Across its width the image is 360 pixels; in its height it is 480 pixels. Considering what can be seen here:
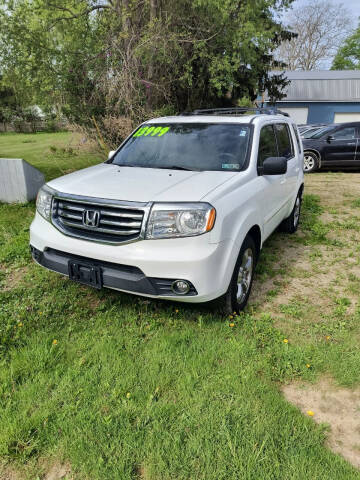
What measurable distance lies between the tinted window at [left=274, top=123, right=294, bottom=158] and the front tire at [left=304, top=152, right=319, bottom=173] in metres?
→ 7.36

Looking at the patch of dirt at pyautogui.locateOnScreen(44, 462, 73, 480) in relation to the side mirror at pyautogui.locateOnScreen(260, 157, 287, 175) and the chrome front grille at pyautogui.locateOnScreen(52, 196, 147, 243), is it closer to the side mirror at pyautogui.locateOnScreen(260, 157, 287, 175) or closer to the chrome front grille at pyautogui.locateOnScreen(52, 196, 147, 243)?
the chrome front grille at pyautogui.locateOnScreen(52, 196, 147, 243)

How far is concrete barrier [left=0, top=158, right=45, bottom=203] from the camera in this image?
21.1 ft

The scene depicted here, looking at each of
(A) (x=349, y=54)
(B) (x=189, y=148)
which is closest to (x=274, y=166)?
(B) (x=189, y=148)

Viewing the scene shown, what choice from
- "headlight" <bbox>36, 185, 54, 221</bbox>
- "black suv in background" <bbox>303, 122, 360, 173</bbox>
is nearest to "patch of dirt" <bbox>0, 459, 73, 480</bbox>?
"headlight" <bbox>36, 185, 54, 221</bbox>

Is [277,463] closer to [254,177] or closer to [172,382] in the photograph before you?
[172,382]

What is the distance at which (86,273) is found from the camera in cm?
286

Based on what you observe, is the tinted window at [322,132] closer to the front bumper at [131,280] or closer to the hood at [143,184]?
the hood at [143,184]

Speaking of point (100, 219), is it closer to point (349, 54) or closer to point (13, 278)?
point (13, 278)

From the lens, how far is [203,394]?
2.34 m

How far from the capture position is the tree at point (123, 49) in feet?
31.2

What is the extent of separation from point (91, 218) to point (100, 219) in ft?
0.29

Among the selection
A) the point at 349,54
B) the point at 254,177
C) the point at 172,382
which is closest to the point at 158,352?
the point at 172,382

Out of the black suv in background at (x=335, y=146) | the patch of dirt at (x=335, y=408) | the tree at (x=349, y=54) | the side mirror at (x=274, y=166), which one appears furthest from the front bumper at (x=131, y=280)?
the tree at (x=349, y=54)

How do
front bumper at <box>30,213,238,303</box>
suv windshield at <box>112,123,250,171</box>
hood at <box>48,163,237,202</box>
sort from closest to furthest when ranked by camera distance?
front bumper at <box>30,213,238,303</box> → hood at <box>48,163,237,202</box> → suv windshield at <box>112,123,250,171</box>
